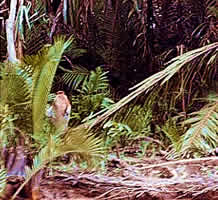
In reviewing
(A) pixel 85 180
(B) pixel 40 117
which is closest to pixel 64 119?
(B) pixel 40 117

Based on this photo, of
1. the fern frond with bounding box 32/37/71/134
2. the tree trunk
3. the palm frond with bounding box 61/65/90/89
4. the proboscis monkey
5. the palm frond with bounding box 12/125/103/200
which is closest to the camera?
the palm frond with bounding box 12/125/103/200

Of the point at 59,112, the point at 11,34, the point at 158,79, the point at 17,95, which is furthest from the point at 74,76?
the point at 158,79

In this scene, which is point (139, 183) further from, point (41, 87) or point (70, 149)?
point (41, 87)

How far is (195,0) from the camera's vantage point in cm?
225

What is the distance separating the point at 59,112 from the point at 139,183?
1.60 feet

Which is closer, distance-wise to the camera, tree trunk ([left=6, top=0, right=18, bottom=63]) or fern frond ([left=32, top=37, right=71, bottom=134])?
fern frond ([left=32, top=37, right=71, bottom=134])

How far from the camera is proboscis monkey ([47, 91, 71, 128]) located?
156cm

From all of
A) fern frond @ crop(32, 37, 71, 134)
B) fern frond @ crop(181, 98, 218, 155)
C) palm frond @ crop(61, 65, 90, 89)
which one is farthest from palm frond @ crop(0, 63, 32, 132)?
palm frond @ crop(61, 65, 90, 89)

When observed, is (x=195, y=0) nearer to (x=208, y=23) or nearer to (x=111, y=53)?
(x=208, y=23)

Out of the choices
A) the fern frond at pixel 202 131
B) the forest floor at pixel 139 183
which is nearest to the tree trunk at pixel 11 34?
the forest floor at pixel 139 183

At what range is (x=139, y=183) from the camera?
129 cm

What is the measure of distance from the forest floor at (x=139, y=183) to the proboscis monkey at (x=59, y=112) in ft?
0.71

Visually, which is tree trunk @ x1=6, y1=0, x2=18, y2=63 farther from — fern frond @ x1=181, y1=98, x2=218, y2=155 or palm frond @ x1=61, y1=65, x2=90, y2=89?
fern frond @ x1=181, y1=98, x2=218, y2=155

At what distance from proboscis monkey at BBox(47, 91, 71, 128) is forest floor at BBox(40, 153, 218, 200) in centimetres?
22
